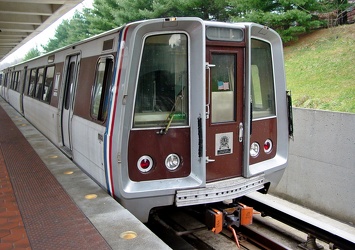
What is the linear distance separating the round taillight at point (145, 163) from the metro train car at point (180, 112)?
0.01 meters

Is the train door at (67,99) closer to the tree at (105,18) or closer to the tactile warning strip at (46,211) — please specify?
the tactile warning strip at (46,211)

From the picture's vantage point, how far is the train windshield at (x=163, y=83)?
4289 mm

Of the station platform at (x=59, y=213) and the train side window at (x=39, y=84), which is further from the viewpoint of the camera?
the train side window at (x=39, y=84)

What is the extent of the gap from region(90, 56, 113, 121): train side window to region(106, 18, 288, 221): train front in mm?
548

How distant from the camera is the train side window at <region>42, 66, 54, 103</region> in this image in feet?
28.7

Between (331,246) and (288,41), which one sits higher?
(288,41)

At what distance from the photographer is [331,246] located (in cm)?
464

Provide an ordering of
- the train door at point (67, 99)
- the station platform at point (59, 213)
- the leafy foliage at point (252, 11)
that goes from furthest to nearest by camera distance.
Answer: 1. the leafy foliage at point (252, 11)
2. the train door at point (67, 99)
3. the station platform at point (59, 213)

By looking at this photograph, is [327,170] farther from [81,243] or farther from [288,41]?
[288,41]

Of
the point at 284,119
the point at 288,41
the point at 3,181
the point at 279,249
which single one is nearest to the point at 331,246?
the point at 279,249

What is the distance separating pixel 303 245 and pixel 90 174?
3.05m

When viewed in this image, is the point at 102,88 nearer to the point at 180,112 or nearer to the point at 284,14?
the point at 180,112

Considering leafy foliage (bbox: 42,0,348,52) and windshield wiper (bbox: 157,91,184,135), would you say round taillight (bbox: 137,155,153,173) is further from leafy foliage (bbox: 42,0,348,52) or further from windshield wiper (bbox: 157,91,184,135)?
leafy foliage (bbox: 42,0,348,52)

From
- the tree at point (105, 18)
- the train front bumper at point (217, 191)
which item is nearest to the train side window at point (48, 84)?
the train front bumper at point (217, 191)
